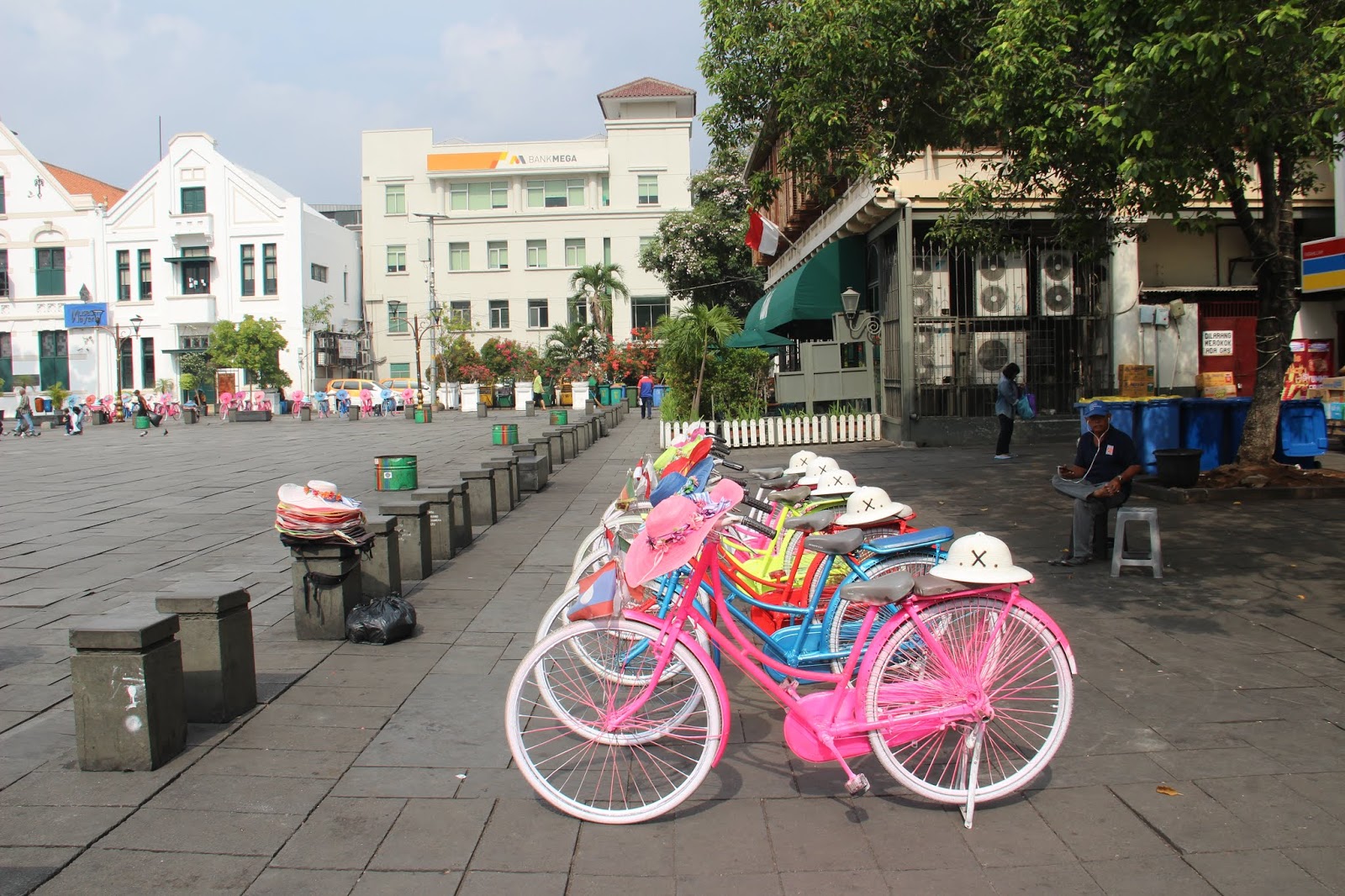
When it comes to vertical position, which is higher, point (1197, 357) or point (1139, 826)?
point (1197, 357)

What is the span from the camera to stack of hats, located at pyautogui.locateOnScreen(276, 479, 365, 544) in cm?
598

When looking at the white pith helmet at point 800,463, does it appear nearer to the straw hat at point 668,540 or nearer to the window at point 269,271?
the straw hat at point 668,540

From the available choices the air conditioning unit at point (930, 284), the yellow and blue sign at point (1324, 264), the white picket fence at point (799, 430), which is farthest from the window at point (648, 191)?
the yellow and blue sign at point (1324, 264)

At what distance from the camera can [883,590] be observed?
372 centimetres

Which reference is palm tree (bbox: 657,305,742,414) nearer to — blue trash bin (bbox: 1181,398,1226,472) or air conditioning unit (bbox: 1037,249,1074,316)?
air conditioning unit (bbox: 1037,249,1074,316)

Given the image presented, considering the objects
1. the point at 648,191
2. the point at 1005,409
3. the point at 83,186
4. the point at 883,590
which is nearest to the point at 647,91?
the point at 648,191

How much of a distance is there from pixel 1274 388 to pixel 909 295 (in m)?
8.19

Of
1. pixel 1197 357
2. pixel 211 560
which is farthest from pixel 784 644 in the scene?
pixel 1197 357

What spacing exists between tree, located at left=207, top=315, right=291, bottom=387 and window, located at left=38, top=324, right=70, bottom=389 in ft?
32.4

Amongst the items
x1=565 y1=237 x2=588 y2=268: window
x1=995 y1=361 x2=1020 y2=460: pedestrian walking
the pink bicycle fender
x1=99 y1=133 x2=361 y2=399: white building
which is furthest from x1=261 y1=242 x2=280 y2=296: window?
the pink bicycle fender

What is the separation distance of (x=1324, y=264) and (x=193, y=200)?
53.6m

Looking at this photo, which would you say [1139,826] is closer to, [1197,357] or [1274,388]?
[1274,388]

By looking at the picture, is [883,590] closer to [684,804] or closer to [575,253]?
[684,804]

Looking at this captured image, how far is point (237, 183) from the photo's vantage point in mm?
54750
